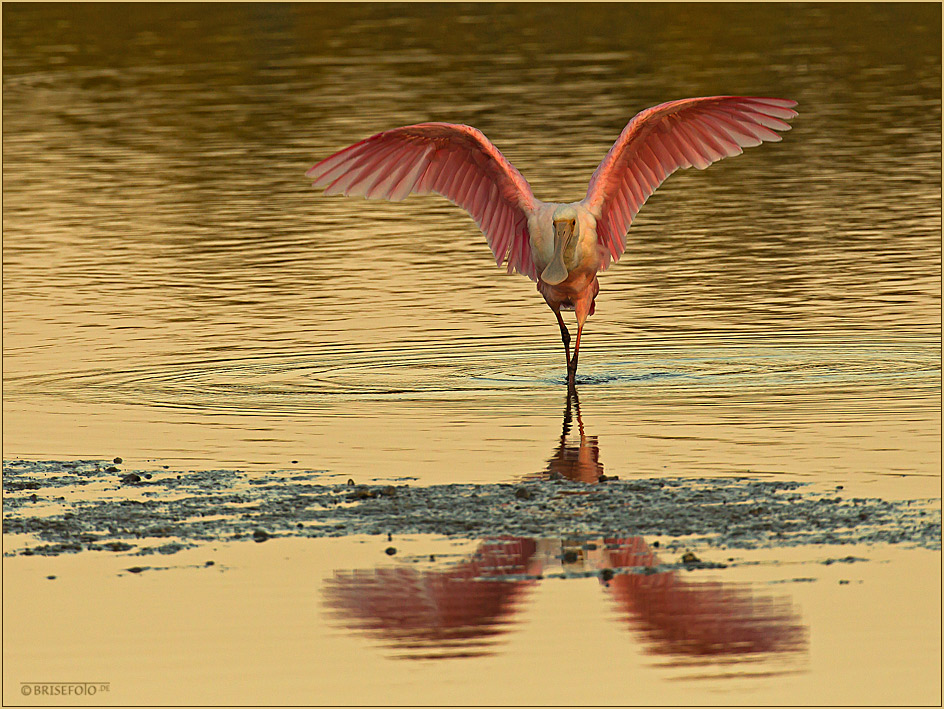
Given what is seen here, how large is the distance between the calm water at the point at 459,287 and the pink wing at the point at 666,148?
1.11 m

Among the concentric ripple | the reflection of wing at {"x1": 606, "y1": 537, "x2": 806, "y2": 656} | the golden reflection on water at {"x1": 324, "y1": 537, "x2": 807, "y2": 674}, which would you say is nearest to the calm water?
the concentric ripple

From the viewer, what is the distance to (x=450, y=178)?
50.3 feet

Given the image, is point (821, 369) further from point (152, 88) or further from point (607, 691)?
point (152, 88)

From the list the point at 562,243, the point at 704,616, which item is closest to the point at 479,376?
the point at 562,243

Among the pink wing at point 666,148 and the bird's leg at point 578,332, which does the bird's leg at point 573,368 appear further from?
the pink wing at point 666,148

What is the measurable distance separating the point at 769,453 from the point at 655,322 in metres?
4.92

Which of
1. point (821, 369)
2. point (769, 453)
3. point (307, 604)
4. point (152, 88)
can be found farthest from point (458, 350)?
point (152, 88)

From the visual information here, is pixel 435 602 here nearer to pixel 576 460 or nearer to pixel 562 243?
pixel 576 460

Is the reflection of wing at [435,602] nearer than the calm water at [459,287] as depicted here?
Yes

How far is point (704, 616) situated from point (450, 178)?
7.31 m

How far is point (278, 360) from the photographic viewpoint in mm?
15164

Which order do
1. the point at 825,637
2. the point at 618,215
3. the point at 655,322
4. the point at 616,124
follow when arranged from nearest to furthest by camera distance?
the point at 825,637
the point at 618,215
the point at 655,322
the point at 616,124

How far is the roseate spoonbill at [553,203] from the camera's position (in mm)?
14500

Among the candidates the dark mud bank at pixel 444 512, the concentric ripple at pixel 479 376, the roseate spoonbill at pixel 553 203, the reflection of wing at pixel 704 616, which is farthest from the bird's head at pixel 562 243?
the reflection of wing at pixel 704 616
